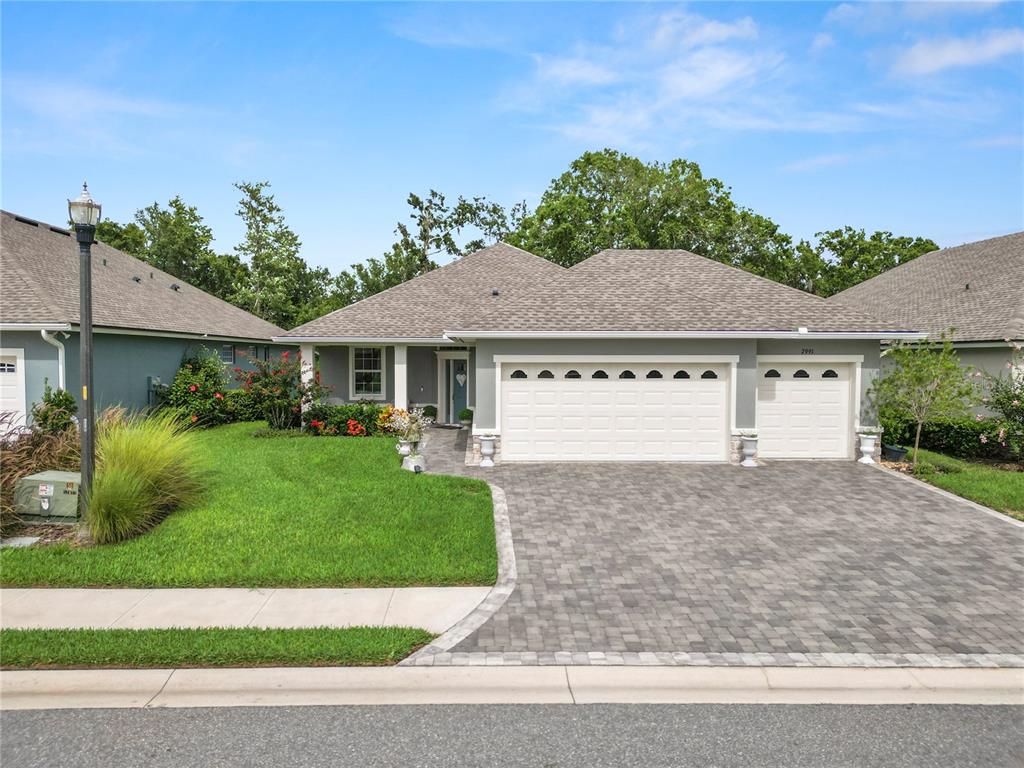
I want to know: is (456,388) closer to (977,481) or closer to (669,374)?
(669,374)

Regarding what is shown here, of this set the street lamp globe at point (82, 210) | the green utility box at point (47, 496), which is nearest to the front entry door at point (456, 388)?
the green utility box at point (47, 496)

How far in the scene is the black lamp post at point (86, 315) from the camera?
8.62 m

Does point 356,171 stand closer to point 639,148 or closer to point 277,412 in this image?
point 277,412

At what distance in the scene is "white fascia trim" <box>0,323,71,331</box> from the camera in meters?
15.3

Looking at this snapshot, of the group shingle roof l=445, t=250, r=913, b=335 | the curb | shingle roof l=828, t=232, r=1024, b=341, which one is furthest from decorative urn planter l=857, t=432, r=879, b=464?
the curb

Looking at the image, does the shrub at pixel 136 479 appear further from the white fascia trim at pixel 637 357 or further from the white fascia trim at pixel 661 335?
the white fascia trim at pixel 637 357

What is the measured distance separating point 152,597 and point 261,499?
12.4 feet

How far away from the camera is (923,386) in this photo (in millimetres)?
14297

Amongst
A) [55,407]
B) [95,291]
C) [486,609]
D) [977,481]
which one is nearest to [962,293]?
[977,481]

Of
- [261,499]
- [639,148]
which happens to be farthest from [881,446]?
[639,148]

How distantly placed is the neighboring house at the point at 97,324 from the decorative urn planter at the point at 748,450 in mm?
16512

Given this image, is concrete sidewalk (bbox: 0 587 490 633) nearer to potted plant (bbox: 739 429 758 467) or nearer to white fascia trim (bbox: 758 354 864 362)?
potted plant (bbox: 739 429 758 467)

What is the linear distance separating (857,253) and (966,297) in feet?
86.8

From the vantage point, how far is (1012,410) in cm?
1483
